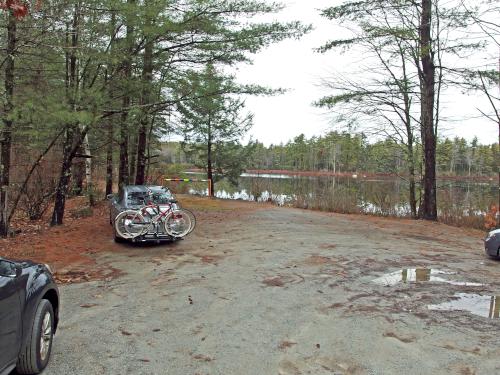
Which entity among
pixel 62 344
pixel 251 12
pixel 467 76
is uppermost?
pixel 251 12

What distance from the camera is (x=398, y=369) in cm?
389

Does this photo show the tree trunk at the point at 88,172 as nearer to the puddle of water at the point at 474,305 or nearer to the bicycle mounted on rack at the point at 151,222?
the bicycle mounted on rack at the point at 151,222

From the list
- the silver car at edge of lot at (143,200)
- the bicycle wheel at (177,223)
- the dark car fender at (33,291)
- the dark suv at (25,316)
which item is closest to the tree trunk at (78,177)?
the silver car at edge of lot at (143,200)

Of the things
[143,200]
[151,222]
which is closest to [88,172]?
[143,200]

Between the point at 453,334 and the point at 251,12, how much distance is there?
36.4 feet

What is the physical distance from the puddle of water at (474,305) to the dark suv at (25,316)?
4.50 m

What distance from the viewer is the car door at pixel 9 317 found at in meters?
3.06

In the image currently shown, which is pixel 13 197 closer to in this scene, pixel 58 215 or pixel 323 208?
pixel 58 215

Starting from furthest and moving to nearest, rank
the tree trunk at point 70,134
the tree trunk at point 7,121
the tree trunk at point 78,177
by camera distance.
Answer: the tree trunk at point 78,177, the tree trunk at point 70,134, the tree trunk at point 7,121

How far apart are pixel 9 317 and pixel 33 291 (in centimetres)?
48

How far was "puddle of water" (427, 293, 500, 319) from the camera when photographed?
546cm

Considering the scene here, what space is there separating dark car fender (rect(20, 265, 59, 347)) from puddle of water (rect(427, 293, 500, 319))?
4.50 m

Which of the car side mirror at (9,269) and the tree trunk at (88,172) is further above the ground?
the tree trunk at (88,172)

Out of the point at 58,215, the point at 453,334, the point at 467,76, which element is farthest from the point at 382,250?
the point at 58,215
